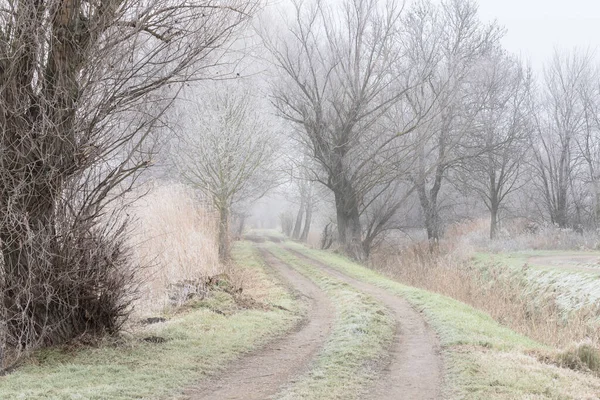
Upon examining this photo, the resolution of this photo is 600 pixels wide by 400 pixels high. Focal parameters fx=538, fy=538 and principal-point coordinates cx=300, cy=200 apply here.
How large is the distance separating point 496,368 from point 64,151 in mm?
5418

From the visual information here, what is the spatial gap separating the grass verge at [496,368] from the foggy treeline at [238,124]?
4.16m

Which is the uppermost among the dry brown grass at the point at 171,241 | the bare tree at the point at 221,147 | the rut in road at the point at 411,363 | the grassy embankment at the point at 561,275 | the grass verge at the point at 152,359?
the bare tree at the point at 221,147

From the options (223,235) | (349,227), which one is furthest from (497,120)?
(223,235)

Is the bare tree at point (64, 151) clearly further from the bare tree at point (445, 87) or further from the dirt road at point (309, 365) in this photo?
the bare tree at point (445, 87)

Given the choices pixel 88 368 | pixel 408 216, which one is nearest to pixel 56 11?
pixel 88 368

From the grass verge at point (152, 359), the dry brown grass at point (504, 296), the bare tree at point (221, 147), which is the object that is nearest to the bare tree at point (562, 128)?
the dry brown grass at point (504, 296)

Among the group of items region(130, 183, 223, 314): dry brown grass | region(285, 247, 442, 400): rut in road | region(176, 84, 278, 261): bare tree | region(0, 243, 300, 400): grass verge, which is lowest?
region(285, 247, 442, 400): rut in road

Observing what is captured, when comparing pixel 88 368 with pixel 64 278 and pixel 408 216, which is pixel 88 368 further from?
pixel 408 216

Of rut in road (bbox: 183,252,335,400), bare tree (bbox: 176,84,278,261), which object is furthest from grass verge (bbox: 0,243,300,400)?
bare tree (bbox: 176,84,278,261)

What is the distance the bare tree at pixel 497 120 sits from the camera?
2375 cm

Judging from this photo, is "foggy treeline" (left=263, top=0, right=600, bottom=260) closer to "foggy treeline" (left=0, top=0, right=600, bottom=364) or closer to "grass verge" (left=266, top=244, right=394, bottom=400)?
"foggy treeline" (left=0, top=0, right=600, bottom=364)

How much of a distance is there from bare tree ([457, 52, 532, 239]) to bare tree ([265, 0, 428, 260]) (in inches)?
133

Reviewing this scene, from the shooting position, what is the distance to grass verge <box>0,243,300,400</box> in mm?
4965

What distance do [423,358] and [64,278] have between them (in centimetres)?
444
